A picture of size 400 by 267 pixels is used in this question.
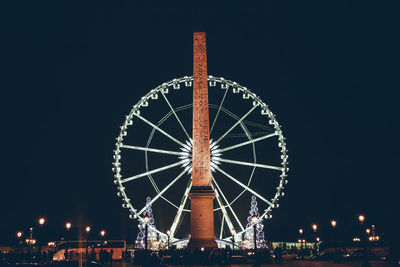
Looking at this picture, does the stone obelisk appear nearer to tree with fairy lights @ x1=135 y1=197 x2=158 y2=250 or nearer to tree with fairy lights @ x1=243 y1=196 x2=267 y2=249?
tree with fairy lights @ x1=243 y1=196 x2=267 y2=249

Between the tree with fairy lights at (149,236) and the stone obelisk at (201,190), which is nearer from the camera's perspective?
the stone obelisk at (201,190)

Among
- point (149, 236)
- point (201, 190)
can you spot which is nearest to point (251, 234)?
point (149, 236)

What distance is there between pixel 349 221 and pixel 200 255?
3983 cm

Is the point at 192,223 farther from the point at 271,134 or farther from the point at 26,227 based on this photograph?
the point at 26,227

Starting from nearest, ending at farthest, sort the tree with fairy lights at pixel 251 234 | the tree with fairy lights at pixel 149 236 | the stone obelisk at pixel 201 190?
the stone obelisk at pixel 201 190
the tree with fairy lights at pixel 251 234
the tree with fairy lights at pixel 149 236

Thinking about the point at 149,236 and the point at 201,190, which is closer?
the point at 201,190

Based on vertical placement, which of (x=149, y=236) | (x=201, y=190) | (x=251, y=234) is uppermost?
(x=201, y=190)

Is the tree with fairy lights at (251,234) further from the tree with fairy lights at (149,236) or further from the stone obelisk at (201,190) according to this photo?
the tree with fairy lights at (149,236)

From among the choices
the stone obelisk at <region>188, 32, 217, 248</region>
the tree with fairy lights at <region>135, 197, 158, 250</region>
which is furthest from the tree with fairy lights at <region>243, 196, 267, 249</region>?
the tree with fairy lights at <region>135, 197, 158, 250</region>

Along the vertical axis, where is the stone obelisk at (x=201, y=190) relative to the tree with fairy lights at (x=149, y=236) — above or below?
above

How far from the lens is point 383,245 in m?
30.8

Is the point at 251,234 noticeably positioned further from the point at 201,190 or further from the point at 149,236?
the point at 201,190

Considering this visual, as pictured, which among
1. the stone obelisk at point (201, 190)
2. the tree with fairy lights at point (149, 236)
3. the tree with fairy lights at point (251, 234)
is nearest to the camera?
the stone obelisk at point (201, 190)

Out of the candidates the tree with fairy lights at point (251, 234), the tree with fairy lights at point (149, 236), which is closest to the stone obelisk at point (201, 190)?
the tree with fairy lights at point (251, 234)
